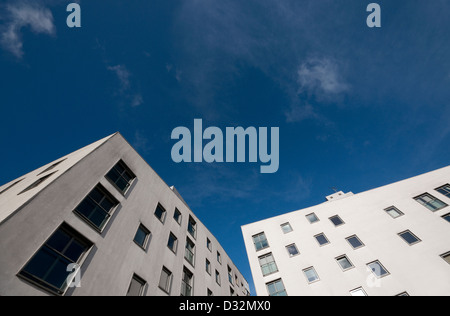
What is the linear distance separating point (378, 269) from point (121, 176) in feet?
73.5

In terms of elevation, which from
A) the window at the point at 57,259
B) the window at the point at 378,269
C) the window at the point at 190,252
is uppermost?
the window at the point at 190,252

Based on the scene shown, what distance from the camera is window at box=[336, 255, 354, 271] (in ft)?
58.1

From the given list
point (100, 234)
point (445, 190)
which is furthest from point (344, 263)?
point (100, 234)

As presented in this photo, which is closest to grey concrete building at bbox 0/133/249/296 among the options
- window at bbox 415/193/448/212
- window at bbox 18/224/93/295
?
window at bbox 18/224/93/295

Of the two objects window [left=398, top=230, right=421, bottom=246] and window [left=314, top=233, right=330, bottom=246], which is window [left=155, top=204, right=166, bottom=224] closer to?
window [left=314, top=233, right=330, bottom=246]

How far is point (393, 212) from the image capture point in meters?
20.0

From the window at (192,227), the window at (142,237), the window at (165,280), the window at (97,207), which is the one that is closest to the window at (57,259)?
the window at (97,207)

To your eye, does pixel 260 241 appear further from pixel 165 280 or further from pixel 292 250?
pixel 165 280

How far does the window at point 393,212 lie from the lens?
19.5 metres

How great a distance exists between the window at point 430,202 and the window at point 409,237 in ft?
11.4

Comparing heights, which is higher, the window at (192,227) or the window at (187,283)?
the window at (192,227)

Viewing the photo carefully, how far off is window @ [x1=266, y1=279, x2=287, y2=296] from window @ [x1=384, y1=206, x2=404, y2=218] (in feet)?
43.0

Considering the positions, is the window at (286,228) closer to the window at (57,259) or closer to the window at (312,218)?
the window at (312,218)
